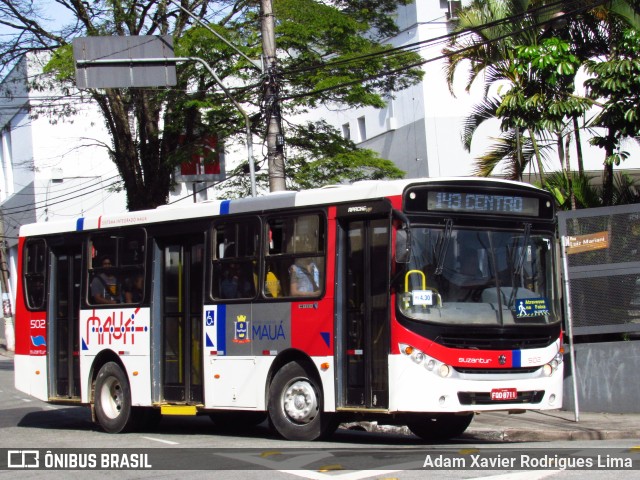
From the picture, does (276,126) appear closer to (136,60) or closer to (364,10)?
(136,60)

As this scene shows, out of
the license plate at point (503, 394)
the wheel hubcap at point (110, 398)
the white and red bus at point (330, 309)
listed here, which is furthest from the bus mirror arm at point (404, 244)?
the wheel hubcap at point (110, 398)

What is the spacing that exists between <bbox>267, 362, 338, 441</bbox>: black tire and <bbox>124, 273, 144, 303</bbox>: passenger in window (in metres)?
2.95

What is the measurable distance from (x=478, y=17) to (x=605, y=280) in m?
6.12

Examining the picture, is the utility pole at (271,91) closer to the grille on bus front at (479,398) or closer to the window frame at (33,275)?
the window frame at (33,275)

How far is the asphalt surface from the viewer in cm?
1292

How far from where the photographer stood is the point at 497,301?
37.5 feet

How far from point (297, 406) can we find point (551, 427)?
3.77 metres

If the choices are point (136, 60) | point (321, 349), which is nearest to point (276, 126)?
point (136, 60)

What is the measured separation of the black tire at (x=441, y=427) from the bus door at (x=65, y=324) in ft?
18.7

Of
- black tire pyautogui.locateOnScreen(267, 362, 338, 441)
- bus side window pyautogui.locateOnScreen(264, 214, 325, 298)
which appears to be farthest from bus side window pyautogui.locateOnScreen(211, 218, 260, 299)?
black tire pyautogui.locateOnScreen(267, 362, 338, 441)

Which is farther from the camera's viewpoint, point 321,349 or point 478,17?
point 478,17

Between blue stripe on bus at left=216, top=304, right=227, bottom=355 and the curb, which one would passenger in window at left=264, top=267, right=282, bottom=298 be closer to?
blue stripe on bus at left=216, top=304, right=227, bottom=355

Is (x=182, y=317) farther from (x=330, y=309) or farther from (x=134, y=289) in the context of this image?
(x=330, y=309)

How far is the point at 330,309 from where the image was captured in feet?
39.2
